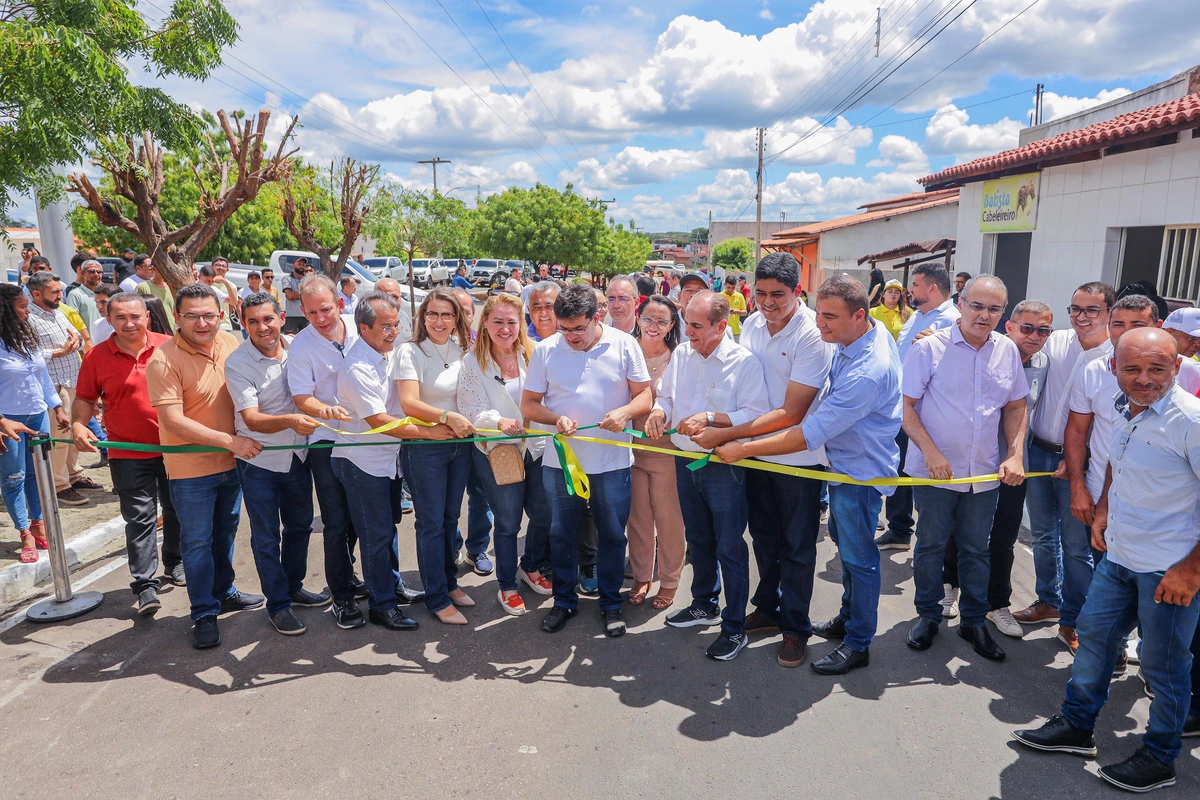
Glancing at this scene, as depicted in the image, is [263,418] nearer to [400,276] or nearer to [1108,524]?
[1108,524]

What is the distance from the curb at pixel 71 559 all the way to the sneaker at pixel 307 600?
6.00ft

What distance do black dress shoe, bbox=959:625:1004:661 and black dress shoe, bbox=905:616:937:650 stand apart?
176mm

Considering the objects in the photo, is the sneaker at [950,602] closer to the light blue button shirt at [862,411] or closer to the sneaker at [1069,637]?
the sneaker at [1069,637]

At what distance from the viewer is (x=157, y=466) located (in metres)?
4.80

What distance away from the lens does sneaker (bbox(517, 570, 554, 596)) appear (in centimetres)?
504

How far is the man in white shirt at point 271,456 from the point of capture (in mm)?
4246

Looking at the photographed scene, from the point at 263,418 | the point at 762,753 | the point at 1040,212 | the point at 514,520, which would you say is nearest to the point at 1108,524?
the point at 762,753

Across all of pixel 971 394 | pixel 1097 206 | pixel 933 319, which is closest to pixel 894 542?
pixel 933 319

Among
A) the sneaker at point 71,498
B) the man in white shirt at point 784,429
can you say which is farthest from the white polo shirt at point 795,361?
the sneaker at point 71,498

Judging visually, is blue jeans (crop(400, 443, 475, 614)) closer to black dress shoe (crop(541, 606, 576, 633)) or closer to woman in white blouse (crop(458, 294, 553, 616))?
woman in white blouse (crop(458, 294, 553, 616))

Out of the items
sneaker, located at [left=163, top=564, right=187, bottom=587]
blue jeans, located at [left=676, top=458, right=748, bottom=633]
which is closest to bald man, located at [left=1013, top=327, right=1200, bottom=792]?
blue jeans, located at [left=676, top=458, right=748, bottom=633]

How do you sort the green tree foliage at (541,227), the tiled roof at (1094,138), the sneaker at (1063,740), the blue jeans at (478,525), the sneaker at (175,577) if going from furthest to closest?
Answer: the green tree foliage at (541,227), the tiled roof at (1094,138), the blue jeans at (478,525), the sneaker at (175,577), the sneaker at (1063,740)

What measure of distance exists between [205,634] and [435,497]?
4.97 feet

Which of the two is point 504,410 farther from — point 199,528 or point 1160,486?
point 1160,486
